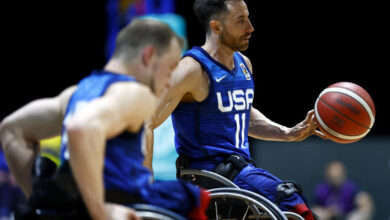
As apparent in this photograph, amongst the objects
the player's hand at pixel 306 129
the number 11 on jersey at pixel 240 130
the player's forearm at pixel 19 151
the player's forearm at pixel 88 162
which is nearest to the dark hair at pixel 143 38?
the player's forearm at pixel 88 162

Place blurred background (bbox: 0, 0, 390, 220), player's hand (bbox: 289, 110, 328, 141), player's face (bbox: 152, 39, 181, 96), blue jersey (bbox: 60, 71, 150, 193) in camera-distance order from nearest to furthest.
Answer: blue jersey (bbox: 60, 71, 150, 193) → player's face (bbox: 152, 39, 181, 96) → player's hand (bbox: 289, 110, 328, 141) → blurred background (bbox: 0, 0, 390, 220)

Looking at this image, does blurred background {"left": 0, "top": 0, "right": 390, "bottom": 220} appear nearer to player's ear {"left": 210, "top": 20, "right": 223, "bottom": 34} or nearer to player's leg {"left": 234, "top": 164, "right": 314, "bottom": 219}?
player's ear {"left": 210, "top": 20, "right": 223, "bottom": 34}

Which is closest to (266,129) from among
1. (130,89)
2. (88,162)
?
(130,89)

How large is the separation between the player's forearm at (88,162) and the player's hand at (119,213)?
0.11 ft

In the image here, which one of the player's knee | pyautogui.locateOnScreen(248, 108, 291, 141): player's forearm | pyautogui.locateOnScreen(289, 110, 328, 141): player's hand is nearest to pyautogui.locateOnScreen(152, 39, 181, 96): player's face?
the player's knee

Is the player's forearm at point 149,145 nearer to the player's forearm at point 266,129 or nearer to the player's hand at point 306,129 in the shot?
the player's forearm at point 266,129

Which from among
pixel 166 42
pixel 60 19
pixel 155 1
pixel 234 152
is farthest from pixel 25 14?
pixel 166 42

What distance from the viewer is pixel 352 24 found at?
9102 millimetres

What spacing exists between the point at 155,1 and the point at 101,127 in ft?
23.9

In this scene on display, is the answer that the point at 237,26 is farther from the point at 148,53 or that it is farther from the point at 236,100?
the point at 148,53

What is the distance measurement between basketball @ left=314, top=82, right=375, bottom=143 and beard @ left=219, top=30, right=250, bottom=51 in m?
0.64

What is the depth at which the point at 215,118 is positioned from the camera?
358 centimetres

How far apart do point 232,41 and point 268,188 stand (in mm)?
1002

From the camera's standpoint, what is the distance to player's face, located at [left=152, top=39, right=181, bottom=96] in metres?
2.23
